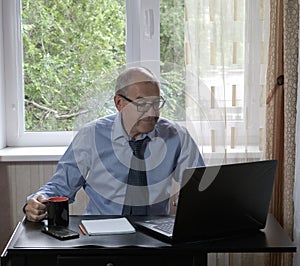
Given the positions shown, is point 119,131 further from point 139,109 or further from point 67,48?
point 67,48

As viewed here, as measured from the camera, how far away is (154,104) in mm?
2090

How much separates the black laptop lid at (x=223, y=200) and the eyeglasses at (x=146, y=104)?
461 millimetres

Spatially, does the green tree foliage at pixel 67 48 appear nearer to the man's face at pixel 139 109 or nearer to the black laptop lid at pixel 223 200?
the man's face at pixel 139 109

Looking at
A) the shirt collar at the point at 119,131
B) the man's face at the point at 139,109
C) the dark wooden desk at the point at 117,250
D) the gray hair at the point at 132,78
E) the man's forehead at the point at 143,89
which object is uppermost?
Answer: the gray hair at the point at 132,78

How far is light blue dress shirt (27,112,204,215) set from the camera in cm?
219

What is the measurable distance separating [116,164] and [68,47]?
84 centimetres

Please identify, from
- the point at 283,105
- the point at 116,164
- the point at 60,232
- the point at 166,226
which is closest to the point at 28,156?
the point at 116,164

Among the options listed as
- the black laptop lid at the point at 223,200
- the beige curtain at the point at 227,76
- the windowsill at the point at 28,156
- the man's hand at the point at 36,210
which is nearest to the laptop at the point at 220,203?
the black laptop lid at the point at 223,200

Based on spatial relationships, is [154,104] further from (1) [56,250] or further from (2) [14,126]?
(2) [14,126]

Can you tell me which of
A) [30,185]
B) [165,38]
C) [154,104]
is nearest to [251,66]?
[165,38]

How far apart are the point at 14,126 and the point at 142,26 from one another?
0.78 m

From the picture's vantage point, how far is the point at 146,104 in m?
2.08

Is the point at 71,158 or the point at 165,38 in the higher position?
the point at 165,38

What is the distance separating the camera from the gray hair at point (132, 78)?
6.89 ft
